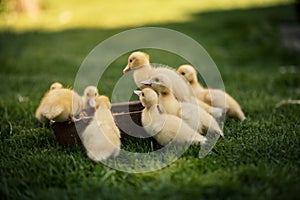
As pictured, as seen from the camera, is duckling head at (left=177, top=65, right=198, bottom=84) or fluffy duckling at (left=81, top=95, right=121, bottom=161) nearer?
fluffy duckling at (left=81, top=95, right=121, bottom=161)

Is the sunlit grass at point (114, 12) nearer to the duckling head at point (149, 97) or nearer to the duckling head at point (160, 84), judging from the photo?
the duckling head at point (160, 84)

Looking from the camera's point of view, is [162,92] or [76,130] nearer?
[76,130]

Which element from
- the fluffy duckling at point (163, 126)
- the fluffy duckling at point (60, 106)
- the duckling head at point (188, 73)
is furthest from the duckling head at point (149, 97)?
the duckling head at point (188, 73)

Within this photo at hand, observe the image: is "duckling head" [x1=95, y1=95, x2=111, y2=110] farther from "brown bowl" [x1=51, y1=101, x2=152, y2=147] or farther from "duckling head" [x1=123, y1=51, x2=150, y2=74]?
"duckling head" [x1=123, y1=51, x2=150, y2=74]

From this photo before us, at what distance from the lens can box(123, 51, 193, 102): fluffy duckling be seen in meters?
3.40

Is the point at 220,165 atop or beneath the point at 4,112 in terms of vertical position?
beneath

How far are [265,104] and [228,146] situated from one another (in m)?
1.42

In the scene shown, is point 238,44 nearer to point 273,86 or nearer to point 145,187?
point 273,86

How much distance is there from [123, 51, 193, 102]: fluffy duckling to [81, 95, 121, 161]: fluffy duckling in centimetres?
58

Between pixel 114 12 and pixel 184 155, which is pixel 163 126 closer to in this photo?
pixel 184 155

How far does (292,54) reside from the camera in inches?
263

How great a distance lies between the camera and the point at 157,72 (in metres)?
3.38

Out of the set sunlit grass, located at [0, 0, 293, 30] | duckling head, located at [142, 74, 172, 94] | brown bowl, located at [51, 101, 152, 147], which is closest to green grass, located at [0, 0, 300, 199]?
brown bowl, located at [51, 101, 152, 147]

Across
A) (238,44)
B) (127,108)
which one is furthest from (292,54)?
(127,108)
